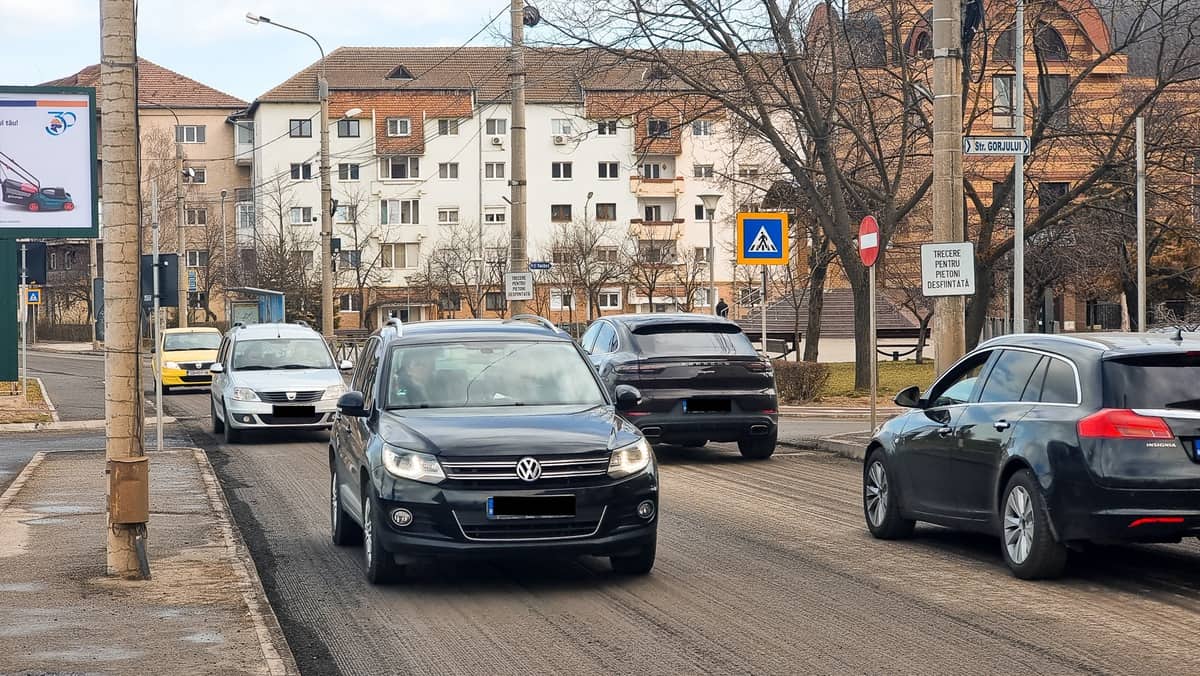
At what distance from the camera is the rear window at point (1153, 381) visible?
930 cm

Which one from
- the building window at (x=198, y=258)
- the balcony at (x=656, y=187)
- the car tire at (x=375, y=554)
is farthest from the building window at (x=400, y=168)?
the car tire at (x=375, y=554)

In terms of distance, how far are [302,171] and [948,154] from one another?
271 ft

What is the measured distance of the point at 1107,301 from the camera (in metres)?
64.3

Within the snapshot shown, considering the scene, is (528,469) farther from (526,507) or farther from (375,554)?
(375,554)

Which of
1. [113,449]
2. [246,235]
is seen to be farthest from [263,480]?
[246,235]

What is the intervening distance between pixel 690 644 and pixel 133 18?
503cm

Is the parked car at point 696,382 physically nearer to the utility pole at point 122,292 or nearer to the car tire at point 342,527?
the car tire at point 342,527

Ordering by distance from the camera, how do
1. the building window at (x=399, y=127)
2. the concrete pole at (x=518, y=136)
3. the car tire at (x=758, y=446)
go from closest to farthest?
the car tire at (x=758, y=446) < the concrete pole at (x=518, y=136) < the building window at (x=399, y=127)

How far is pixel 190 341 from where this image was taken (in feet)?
127

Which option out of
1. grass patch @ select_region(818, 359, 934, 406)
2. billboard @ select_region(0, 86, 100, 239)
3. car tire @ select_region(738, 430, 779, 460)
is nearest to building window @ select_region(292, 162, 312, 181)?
grass patch @ select_region(818, 359, 934, 406)

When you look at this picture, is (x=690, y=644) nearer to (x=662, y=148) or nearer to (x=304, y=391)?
(x=304, y=391)

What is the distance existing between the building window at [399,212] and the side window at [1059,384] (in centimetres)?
8823

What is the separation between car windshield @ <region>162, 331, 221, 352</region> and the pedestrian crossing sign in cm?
1846

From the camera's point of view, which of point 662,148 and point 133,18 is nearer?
point 133,18
